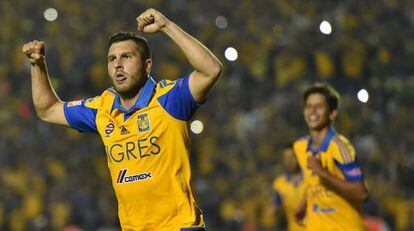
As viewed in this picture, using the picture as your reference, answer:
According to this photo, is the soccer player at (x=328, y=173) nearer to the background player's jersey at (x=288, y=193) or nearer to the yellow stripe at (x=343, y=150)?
the yellow stripe at (x=343, y=150)

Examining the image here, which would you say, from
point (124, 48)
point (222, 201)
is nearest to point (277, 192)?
point (222, 201)

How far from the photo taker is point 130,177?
4652mm

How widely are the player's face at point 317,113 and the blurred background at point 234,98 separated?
125 inches

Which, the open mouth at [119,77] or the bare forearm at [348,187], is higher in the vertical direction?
the open mouth at [119,77]

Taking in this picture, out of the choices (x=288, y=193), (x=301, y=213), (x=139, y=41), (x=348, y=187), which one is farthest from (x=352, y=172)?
(x=288, y=193)

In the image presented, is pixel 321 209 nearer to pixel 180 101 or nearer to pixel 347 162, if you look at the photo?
pixel 347 162

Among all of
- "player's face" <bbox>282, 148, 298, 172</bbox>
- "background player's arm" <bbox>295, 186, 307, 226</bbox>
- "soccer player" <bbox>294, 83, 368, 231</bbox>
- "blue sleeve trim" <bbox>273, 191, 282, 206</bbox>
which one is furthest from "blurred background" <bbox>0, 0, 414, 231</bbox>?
"soccer player" <bbox>294, 83, 368, 231</bbox>

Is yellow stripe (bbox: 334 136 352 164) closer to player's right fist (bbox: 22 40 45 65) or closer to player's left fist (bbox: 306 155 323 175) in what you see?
player's left fist (bbox: 306 155 323 175)

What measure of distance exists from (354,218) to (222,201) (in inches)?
183

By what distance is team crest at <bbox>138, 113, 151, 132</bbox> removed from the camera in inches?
182

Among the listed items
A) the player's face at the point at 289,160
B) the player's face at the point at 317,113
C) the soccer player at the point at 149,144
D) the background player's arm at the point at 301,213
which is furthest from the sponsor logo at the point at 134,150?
the player's face at the point at 289,160

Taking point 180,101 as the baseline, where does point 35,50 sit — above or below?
above

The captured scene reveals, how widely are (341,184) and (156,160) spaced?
183 centimetres

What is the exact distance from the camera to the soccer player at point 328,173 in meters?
6.12
